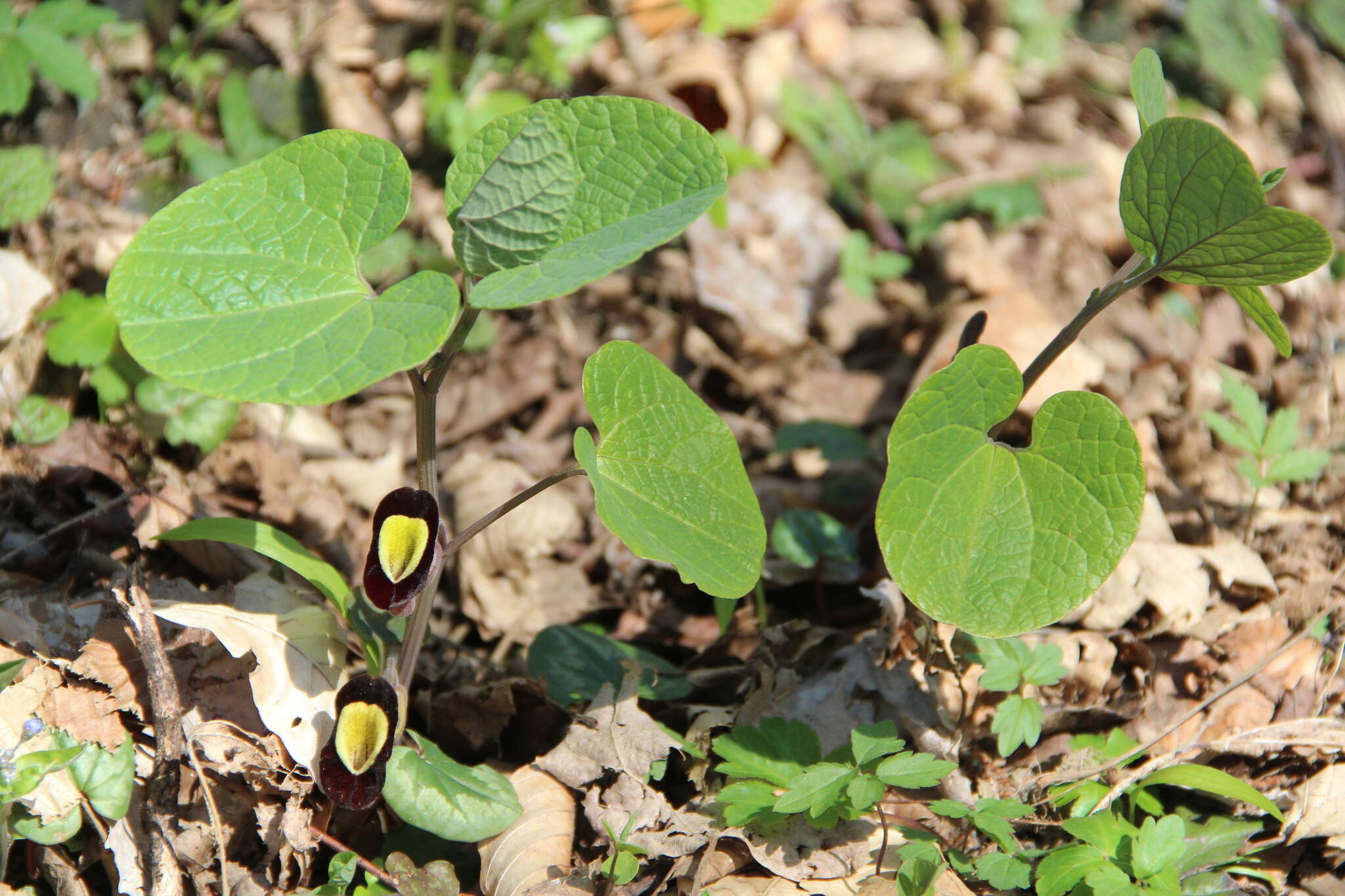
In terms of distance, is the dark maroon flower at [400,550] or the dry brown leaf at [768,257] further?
the dry brown leaf at [768,257]

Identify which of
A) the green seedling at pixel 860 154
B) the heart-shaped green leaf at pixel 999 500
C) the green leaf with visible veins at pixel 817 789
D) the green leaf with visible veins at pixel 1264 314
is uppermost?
the green leaf with visible veins at pixel 1264 314

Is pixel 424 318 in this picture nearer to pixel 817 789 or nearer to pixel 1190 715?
pixel 817 789

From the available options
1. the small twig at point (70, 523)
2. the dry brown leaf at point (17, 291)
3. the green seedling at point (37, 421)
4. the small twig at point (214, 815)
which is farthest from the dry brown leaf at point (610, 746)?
the dry brown leaf at point (17, 291)

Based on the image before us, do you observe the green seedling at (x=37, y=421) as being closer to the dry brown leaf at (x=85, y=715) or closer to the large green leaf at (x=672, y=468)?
the dry brown leaf at (x=85, y=715)

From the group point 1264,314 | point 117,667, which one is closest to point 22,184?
point 117,667

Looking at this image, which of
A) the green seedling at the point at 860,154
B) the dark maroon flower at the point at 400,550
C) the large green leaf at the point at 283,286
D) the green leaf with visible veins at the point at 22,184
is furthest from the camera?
the green seedling at the point at 860,154

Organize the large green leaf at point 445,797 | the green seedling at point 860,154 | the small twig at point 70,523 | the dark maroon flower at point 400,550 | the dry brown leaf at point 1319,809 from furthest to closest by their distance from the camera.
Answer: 1. the green seedling at point 860,154
2. the small twig at point 70,523
3. the dry brown leaf at point 1319,809
4. the large green leaf at point 445,797
5. the dark maroon flower at point 400,550

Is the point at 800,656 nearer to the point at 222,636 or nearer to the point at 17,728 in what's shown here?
the point at 222,636
